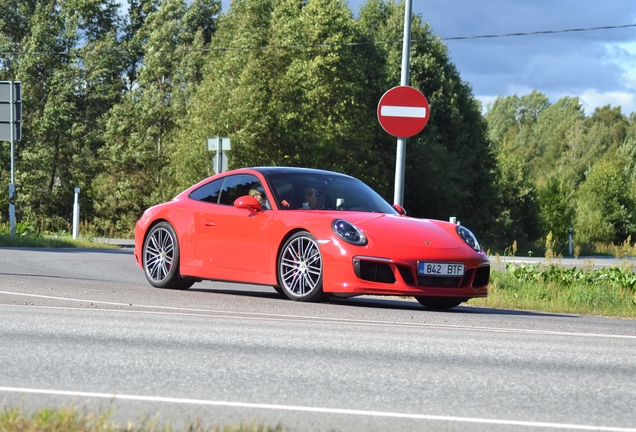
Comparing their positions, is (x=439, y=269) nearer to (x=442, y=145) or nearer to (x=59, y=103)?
(x=442, y=145)

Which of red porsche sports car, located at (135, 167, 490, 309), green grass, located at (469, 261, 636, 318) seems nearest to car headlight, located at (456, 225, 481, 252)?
red porsche sports car, located at (135, 167, 490, 309)

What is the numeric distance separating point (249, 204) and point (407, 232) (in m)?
1.86

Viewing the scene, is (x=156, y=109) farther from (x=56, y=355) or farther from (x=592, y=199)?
(x=56, y=355)

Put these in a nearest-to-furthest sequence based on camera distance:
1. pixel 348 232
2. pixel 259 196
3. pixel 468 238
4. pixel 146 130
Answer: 1. pixel 348 232
2. pixel 468 238
3. pixel 259 196
4. pixel 146 130

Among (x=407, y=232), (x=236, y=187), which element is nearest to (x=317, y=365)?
(x=407, y=232)

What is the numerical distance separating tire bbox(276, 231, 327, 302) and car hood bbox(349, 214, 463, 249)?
1.75 ft

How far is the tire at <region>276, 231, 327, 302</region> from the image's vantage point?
10680 mm

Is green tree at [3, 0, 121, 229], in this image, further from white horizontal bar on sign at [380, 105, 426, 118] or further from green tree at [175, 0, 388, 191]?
white horizontal bar on sign at [380, 105, 426, 118]

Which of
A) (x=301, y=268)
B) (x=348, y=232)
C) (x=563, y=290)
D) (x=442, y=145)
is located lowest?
(x=563, y=290)

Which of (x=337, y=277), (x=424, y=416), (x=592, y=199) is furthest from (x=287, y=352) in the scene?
(x=592, y=199)

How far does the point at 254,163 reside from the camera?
51.2 meters

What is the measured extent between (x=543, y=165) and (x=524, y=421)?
11266 cm

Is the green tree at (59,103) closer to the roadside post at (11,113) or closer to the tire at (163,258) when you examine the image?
the roadside post at (11,113)

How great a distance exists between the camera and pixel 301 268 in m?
10.8
